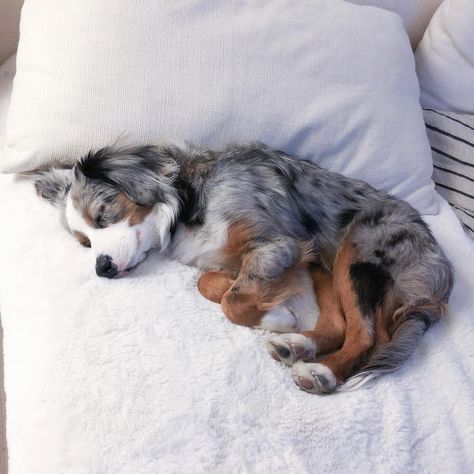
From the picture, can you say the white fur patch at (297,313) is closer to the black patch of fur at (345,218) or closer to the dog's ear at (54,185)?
the black patch of fur at (345,218)

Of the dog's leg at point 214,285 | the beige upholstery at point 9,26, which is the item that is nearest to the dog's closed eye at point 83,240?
the dog's leg at point 214,285

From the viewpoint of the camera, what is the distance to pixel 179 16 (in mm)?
1917

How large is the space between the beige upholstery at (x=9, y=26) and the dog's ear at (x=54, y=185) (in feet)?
2.89

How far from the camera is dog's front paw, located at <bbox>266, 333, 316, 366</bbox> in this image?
61.5 inches

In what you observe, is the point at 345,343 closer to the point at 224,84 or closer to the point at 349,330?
the point at 349,330

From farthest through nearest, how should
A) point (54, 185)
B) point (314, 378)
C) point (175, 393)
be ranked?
point (54, 185) < point (314, 378) < point (175, 393)

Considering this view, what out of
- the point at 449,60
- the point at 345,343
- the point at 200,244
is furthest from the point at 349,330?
the point at 449,60

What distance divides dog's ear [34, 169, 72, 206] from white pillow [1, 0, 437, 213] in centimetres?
5

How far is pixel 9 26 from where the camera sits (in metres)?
2.39

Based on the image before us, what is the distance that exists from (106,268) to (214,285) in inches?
13.6

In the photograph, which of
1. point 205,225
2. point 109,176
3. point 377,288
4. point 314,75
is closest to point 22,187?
point 109,176

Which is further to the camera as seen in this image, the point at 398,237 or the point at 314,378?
the point at 398,237

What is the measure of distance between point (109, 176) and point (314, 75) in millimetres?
851

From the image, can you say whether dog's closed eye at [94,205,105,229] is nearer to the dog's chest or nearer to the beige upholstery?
the dog's chest
